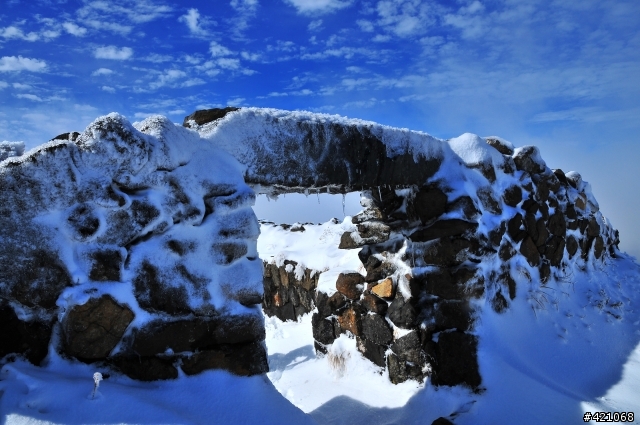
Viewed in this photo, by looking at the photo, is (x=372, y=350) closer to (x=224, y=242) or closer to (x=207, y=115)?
(x=224, y=242)

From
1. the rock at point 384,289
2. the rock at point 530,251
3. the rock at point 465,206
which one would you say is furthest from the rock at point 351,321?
the rock at point 530,251

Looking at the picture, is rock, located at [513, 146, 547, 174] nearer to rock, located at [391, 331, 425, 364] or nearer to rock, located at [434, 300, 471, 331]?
rock, located at [434, 300, 471, 331]

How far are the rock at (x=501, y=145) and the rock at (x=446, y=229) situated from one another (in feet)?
4.44

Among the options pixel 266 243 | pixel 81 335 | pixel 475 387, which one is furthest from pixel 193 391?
pixel 266 243

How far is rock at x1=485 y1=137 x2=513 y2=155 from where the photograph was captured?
192 inches

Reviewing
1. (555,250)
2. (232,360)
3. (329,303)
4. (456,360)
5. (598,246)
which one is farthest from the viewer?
(598,246)

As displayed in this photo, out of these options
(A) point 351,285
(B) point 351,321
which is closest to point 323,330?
(B) point 351,321

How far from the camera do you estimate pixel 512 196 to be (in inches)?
181

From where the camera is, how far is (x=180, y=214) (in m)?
2.39

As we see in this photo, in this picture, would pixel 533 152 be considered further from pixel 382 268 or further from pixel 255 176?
pixel 255 176

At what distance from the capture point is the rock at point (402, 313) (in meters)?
3.89

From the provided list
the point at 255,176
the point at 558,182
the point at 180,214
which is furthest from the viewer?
the point at 558,182

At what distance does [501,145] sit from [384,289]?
214cm

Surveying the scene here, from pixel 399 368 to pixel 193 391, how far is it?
2.24m
